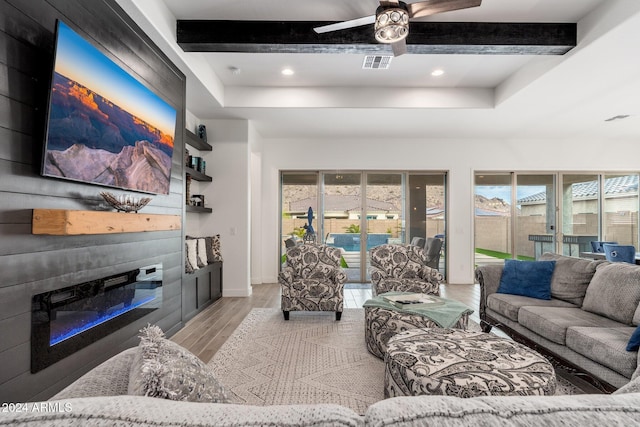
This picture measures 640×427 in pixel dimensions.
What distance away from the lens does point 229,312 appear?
14.3 feet

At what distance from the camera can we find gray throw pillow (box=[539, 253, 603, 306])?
2967mm

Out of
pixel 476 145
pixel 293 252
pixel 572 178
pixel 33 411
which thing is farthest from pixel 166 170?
pixel 572 178

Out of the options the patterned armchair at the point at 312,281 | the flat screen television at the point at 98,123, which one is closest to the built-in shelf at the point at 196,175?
the flat screen television at the point at 98,123

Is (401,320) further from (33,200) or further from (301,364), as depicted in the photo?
(33,200)

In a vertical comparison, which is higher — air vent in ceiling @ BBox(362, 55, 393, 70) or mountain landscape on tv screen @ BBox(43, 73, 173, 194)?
air vent in ceiling @ BBox(362, 55, 393, 70)

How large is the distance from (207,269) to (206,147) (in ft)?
5.96

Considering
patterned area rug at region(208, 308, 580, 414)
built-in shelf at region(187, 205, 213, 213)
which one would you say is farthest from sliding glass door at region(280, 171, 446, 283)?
patterned area rug at region(208, 308, 580, 414)

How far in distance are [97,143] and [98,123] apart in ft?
0.42

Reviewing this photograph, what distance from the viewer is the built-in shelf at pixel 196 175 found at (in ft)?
14.5

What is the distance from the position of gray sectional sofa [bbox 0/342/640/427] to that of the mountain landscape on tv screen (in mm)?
1754

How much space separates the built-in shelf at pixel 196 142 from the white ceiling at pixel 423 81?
449mm

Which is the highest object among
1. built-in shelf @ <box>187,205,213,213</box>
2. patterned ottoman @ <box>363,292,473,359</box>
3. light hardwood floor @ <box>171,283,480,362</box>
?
built-in shelf @ <box>187,205,213,213</box>

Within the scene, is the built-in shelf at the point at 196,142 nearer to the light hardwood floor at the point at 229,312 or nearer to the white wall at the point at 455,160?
the white wall at the point at 455,160

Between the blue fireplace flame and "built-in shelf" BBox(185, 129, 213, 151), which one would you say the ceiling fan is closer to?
"built-in shelf" BBox(185, 129, 213, 151)
